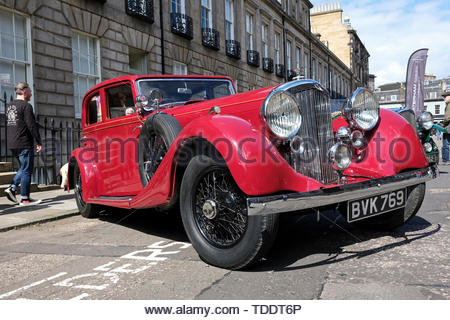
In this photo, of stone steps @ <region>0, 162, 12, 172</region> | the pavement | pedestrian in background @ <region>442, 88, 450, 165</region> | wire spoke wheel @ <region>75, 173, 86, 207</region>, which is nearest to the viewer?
the pavement

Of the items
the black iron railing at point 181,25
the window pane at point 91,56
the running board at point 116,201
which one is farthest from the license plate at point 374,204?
the black iron railing at point 181,25

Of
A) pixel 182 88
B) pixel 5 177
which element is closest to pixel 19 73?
pixel 5 177

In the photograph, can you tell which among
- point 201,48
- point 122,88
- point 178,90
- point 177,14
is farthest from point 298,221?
point 201,48

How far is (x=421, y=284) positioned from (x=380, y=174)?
116cm

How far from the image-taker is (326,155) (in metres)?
3.22

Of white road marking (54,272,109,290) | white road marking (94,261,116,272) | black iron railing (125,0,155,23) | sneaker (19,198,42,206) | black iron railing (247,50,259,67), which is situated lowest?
white road marking (54,272,109,290)

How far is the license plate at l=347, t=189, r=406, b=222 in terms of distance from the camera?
9.11 feet

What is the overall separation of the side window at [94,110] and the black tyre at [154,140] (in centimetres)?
131

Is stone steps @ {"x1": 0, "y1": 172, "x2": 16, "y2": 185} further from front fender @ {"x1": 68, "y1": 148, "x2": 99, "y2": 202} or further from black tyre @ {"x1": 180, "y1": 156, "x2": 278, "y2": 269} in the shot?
black tyre @ {"x1": 180, "y1": 156, "x2": 278, "y2": 269}

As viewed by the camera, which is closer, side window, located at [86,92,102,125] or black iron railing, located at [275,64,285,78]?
side window, located at [86,92,102,125]

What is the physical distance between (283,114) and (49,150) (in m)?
7.64

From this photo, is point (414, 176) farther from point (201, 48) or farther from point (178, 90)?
point (201, 48)

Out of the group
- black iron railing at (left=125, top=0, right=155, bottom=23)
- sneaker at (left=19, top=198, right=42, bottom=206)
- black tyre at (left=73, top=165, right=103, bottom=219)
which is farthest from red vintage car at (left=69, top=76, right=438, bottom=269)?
black iron railing at (left=125, top=0, right=155, bottom=23)

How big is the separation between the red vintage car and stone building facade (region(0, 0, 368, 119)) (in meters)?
0.93
